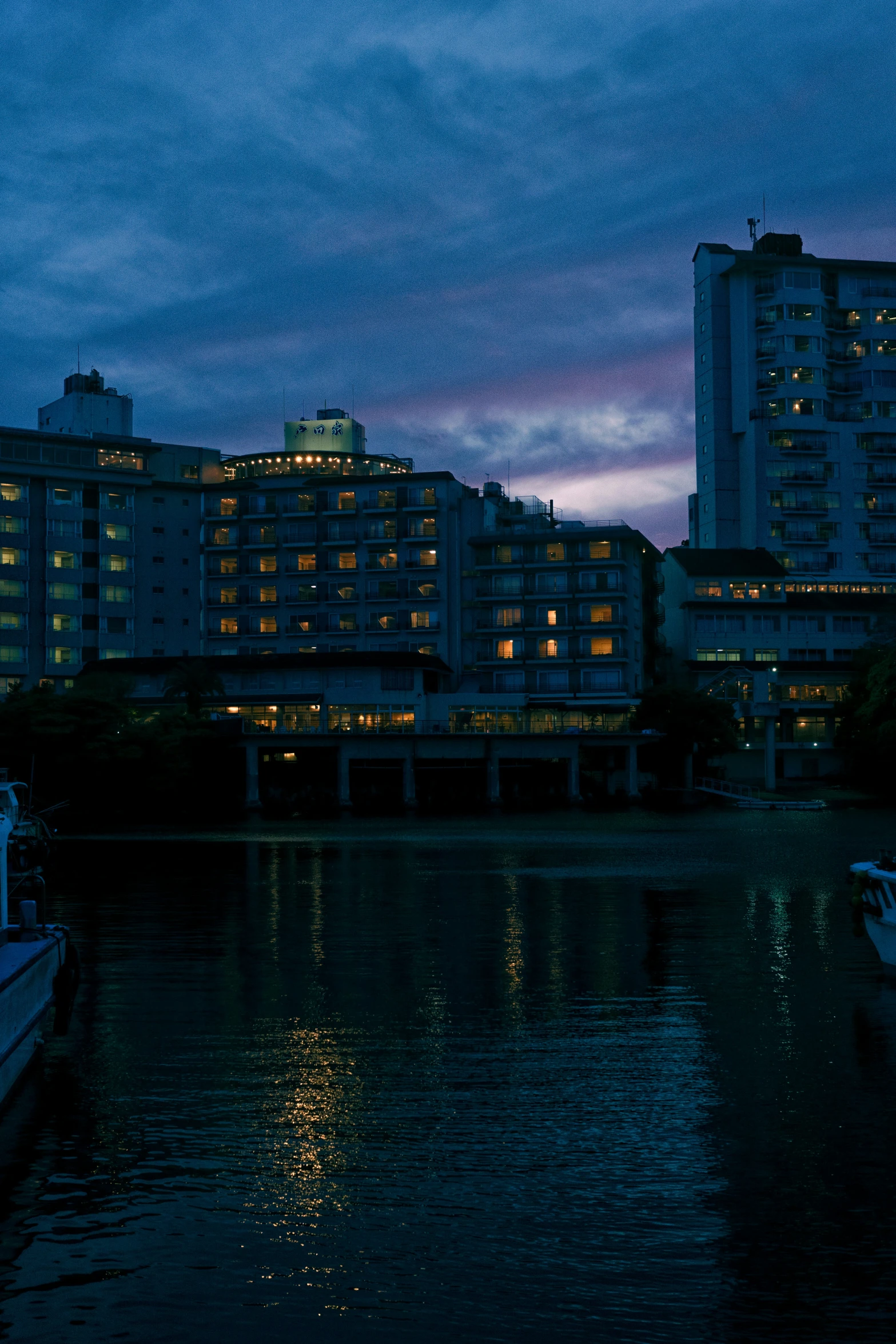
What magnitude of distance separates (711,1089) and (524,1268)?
294 inches

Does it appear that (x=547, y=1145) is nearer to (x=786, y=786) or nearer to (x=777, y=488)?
(x=786, y=786)

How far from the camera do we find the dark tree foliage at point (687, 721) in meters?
132

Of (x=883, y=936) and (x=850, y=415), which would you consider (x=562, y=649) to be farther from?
(x=883, y=936)

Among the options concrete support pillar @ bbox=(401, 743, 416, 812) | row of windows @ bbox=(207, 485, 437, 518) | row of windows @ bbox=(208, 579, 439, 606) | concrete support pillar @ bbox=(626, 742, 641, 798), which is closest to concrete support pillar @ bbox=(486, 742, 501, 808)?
concrete support pillar @ bbox=(401, 743, 416, 812)

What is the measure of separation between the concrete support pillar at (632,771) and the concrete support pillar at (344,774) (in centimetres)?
2886

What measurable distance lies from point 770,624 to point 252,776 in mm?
65412

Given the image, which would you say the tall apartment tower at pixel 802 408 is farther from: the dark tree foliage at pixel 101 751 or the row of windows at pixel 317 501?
the dark tree foliage at pixel 101 751

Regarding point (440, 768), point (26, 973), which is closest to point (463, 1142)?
point (26, 973)

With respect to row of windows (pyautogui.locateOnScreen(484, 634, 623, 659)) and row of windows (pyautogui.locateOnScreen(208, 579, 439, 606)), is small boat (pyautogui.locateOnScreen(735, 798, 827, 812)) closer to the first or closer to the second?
row of windows (pyautogui.locateOnScreen(484, 634, 623, 659))

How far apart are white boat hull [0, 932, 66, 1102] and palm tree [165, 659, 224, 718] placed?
102m

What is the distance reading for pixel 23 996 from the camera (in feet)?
69.2

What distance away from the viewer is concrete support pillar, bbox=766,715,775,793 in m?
131

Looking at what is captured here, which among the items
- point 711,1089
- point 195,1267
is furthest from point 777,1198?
point 195,1267

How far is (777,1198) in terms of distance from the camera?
15094 mm
